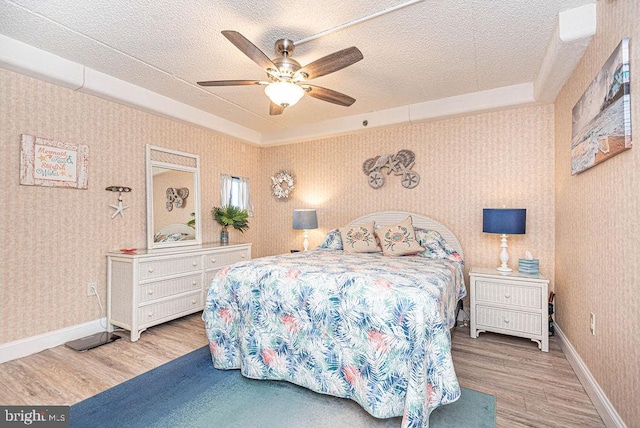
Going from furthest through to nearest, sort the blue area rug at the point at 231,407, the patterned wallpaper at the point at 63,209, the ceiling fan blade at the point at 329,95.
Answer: the patterned wallpaper at the point at 63,209, the ceiling fan blade at the point at 329,95, the blue area rug at the point at 231,407

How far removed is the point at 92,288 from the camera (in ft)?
10.2

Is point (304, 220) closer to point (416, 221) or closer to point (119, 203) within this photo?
point (416, 221)

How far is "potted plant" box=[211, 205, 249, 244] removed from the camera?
4.33 meters

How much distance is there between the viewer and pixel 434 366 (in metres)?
1.70

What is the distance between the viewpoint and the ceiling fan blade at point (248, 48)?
1833mm

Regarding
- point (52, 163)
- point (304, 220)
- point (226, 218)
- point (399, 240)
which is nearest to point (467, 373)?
point (399, 240)

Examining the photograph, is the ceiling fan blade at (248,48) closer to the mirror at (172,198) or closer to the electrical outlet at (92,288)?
the mirror at (172,198)

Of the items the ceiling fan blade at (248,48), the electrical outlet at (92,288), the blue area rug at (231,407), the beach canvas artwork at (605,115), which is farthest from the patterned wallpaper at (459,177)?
the electrical outlet at (92,288)

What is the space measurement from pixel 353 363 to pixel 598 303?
166 centimetres

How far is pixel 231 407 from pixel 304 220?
2682mm

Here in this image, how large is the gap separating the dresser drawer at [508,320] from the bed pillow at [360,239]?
1264mm

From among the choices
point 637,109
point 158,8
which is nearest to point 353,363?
point 637,109

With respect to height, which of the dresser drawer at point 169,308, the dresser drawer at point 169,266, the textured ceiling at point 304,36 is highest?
the textured ceiling at point 304,36

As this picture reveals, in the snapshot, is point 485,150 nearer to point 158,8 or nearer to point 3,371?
point 158,8
